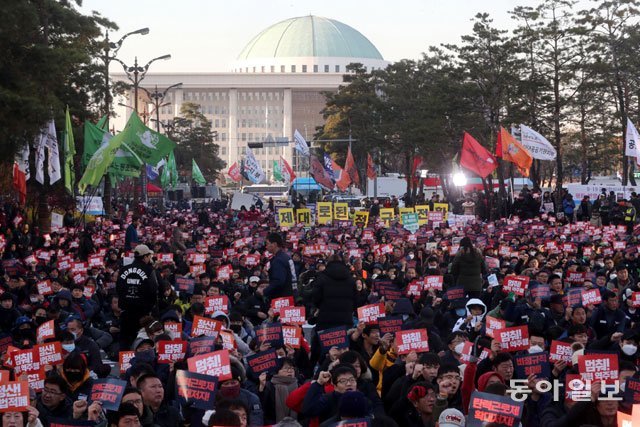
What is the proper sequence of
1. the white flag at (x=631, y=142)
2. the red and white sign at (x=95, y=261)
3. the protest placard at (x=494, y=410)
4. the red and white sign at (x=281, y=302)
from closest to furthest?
1. the protest placard at (x=494, y=410)
2. the red and white sign at (x=281, y=302)
3. the red and white sign at (x=95, y=261)
4. the white flag at (x=631, y=142)

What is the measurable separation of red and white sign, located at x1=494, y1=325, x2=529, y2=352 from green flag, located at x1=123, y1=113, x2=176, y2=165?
1902 cm

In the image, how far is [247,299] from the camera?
1583 centimetres

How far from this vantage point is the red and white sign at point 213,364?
8.79 metres

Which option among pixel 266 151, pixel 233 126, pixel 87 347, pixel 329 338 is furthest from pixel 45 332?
pixel 266 151

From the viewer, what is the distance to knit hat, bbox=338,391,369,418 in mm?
7480

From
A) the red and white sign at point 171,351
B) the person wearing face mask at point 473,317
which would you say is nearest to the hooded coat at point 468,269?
the person wearing face mask at point 473,317

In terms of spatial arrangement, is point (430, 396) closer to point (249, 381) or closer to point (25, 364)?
point (249, 381)

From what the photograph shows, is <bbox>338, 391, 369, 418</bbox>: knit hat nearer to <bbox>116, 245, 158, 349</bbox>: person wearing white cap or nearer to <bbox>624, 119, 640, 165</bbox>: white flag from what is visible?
<bbox>116, 245, 158, 349</bbox>: person wearing white cap

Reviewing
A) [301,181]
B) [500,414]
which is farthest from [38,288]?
[301,181]

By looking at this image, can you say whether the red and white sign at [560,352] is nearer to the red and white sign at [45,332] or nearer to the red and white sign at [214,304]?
the red and white sign at [214,304]

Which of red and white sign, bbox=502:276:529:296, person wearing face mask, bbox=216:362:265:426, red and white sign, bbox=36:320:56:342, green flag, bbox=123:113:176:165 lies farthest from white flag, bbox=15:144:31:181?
person wearing face mask, bbox=216:362:265:426

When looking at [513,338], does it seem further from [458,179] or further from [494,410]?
[458,179]

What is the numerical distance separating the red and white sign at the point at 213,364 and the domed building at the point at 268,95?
152 m

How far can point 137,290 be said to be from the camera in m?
13.5
